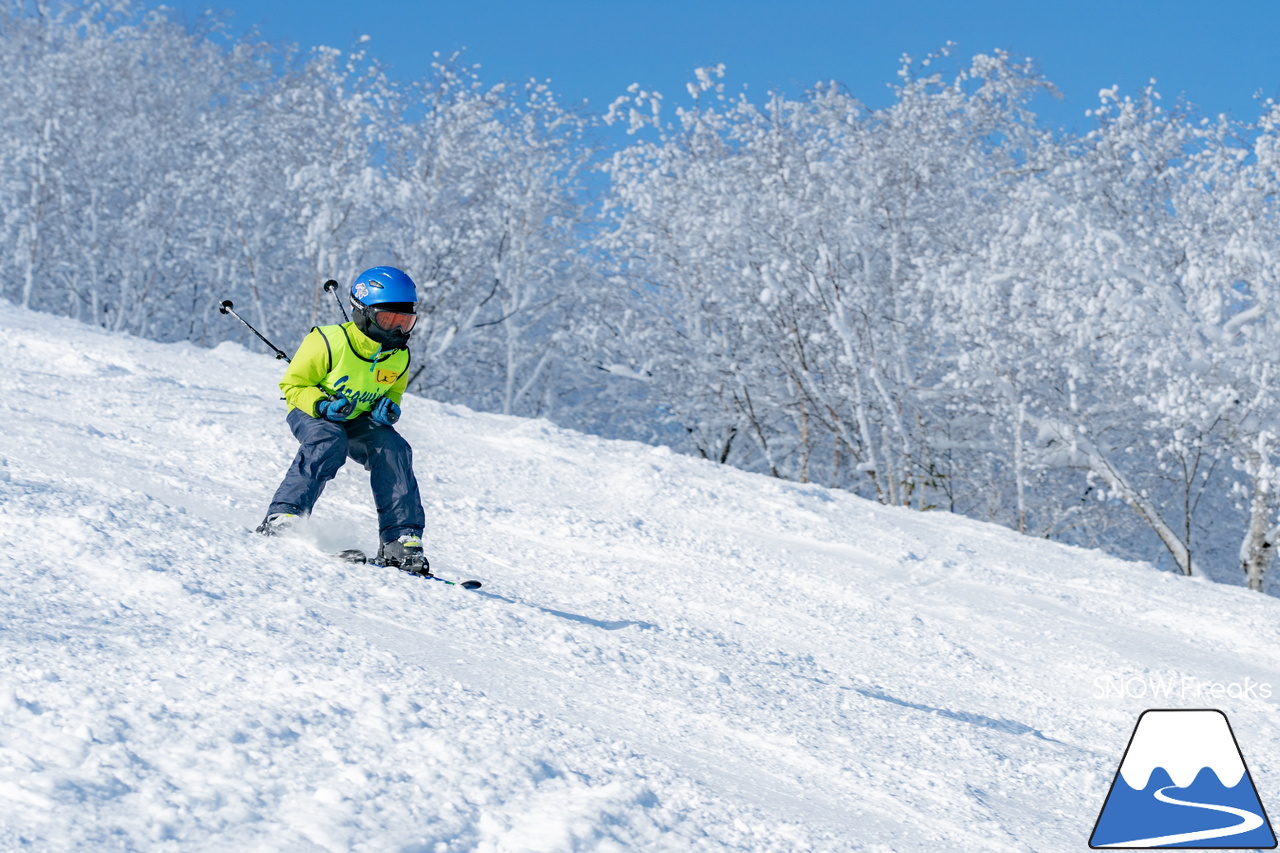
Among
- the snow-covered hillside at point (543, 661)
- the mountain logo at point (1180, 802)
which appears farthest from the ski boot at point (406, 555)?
the mountain logo at point (1180, 802)

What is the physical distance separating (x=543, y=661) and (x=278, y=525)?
1.58 meters

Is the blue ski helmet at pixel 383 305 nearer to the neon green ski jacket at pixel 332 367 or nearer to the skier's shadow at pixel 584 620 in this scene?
the neon green ski jacket at pixel 332 367

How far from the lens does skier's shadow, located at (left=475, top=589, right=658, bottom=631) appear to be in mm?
4059

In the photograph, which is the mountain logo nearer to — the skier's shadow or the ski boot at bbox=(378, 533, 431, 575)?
the skier's shadow

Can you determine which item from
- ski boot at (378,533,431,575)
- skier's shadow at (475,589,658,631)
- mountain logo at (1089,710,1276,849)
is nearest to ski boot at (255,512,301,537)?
ski boot at (378,533,431,575)

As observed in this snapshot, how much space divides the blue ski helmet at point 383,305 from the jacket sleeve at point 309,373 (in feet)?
0.64

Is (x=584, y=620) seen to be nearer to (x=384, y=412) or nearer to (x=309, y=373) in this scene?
(x=384, y=412)

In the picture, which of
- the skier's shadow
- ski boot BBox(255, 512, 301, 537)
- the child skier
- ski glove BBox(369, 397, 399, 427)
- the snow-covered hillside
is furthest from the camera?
ski glove BBox(369, 397, 399, 427)

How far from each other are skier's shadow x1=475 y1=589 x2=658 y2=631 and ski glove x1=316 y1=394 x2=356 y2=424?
98 centimetres

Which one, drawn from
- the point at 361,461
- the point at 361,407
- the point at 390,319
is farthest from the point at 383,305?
the point at 361,461

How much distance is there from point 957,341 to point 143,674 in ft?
41.8

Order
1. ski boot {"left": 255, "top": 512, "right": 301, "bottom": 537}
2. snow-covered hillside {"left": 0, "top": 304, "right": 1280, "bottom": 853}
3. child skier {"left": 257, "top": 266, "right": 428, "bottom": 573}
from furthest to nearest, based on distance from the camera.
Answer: child skier {"left": 257, "top": 266, "right": 428, "bottom": 573} → ski boot {"left": 255, "top": 512, "right": 301, "bottom": 537} → snow-covered hillside {"left": 0, "top": 304, "right": 1280, "bottom": 853}

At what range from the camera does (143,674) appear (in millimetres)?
2391

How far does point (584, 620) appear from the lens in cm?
411
